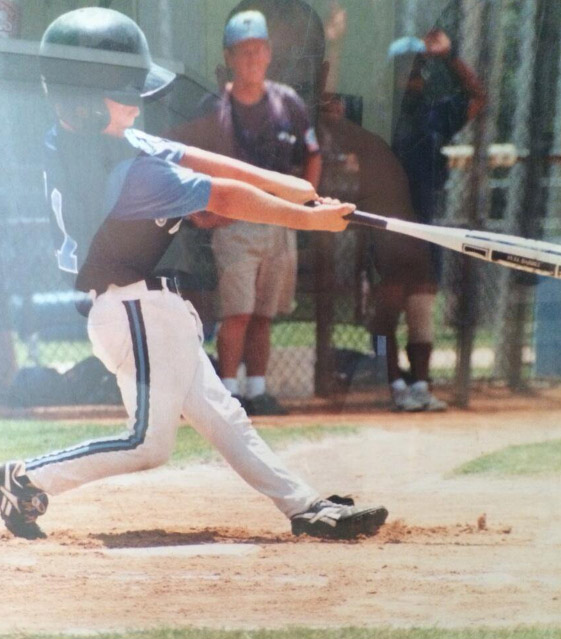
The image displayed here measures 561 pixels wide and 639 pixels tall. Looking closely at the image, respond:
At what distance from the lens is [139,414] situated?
288 cm

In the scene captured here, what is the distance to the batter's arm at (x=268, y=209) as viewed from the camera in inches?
110

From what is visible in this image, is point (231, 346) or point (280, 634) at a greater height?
point (231, 346)

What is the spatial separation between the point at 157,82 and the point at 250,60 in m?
0.27

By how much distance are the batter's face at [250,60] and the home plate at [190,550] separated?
139cm

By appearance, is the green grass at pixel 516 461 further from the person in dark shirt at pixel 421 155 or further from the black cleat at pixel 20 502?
the black cleat at pixel 20 502

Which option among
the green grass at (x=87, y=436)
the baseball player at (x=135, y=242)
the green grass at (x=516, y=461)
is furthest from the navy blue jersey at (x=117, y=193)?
the green grass at (x=516, y=461)

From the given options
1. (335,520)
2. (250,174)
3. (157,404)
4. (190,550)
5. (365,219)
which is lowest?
(190,550)

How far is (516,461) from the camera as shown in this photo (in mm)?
2957

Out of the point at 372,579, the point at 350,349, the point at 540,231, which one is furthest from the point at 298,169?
the point at 372,579

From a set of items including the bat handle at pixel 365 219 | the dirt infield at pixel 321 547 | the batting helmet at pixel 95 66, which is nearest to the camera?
the batting helmet at pixel 95 66

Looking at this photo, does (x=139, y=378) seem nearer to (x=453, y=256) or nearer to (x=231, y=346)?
(x=231, y=346)

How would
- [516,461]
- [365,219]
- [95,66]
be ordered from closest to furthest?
1. [95,66]
2. [365,219]
3. [516,461]

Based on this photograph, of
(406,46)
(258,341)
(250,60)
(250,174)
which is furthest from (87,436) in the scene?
(406,46)

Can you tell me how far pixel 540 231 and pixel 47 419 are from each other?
1569 millimetres
